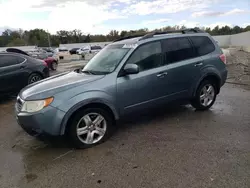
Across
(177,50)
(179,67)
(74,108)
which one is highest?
(177,50)

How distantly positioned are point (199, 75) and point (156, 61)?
1169 millimetres

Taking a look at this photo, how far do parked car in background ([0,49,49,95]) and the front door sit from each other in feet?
15.7

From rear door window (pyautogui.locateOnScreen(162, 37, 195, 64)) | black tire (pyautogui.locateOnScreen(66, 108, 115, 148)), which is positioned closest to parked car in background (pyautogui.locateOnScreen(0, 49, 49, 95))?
black tire (pyautogui.locateOnScreen(66, 108, 115, 148))

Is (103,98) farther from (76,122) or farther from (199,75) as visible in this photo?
(199,75)

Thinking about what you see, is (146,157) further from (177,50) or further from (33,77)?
(33,77)

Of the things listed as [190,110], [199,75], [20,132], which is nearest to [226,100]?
[190,110]

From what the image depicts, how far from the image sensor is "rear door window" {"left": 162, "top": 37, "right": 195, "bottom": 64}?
451 cm

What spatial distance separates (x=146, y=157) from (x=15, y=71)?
5.74 metres

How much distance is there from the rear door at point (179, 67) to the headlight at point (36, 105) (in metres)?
2.19

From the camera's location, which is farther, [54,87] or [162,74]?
[162,74]

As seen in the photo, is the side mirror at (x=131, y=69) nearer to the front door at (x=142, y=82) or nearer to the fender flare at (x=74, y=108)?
the front door at (x=142, y=82)

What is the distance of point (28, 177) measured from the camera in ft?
9.91

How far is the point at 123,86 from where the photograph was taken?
3.89 metres

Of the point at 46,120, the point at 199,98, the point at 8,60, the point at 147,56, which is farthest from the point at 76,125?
the point at 8,60
